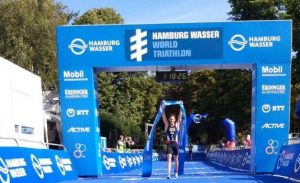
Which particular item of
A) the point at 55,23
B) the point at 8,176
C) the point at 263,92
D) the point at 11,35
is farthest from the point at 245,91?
the point at 8,176

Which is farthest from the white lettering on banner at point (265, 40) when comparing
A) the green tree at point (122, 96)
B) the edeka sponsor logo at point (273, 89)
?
the green tree at point (122, 96)

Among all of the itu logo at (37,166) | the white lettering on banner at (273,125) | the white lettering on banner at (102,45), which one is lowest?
the itu logo at (37,166)

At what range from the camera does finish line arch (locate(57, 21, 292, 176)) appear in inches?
714

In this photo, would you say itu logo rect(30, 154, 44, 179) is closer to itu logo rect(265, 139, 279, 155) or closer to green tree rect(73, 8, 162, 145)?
itu logo rect(265, 139, 279, 155)

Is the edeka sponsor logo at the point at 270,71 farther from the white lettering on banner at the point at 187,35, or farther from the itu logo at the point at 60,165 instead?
the itu logo at the point at 60,165

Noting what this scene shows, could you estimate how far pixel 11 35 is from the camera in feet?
127

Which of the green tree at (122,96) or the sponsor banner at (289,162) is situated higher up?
the green tree at (122,96)

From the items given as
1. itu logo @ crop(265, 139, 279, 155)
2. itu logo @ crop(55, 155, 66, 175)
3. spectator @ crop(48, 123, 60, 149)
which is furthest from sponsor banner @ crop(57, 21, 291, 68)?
spectator @ crop(48, 123, 60, 149)

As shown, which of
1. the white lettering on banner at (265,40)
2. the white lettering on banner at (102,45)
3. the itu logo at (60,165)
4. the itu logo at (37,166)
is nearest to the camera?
the itu logo at (37,166)

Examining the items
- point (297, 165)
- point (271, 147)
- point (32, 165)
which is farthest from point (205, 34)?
point (32, 165)

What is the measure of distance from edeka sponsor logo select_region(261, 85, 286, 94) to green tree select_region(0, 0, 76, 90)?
23.5m

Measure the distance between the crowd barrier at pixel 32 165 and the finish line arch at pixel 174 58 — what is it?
6.35 ft

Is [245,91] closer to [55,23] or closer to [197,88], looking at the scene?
[55,23]

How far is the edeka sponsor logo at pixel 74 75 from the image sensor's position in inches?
722
